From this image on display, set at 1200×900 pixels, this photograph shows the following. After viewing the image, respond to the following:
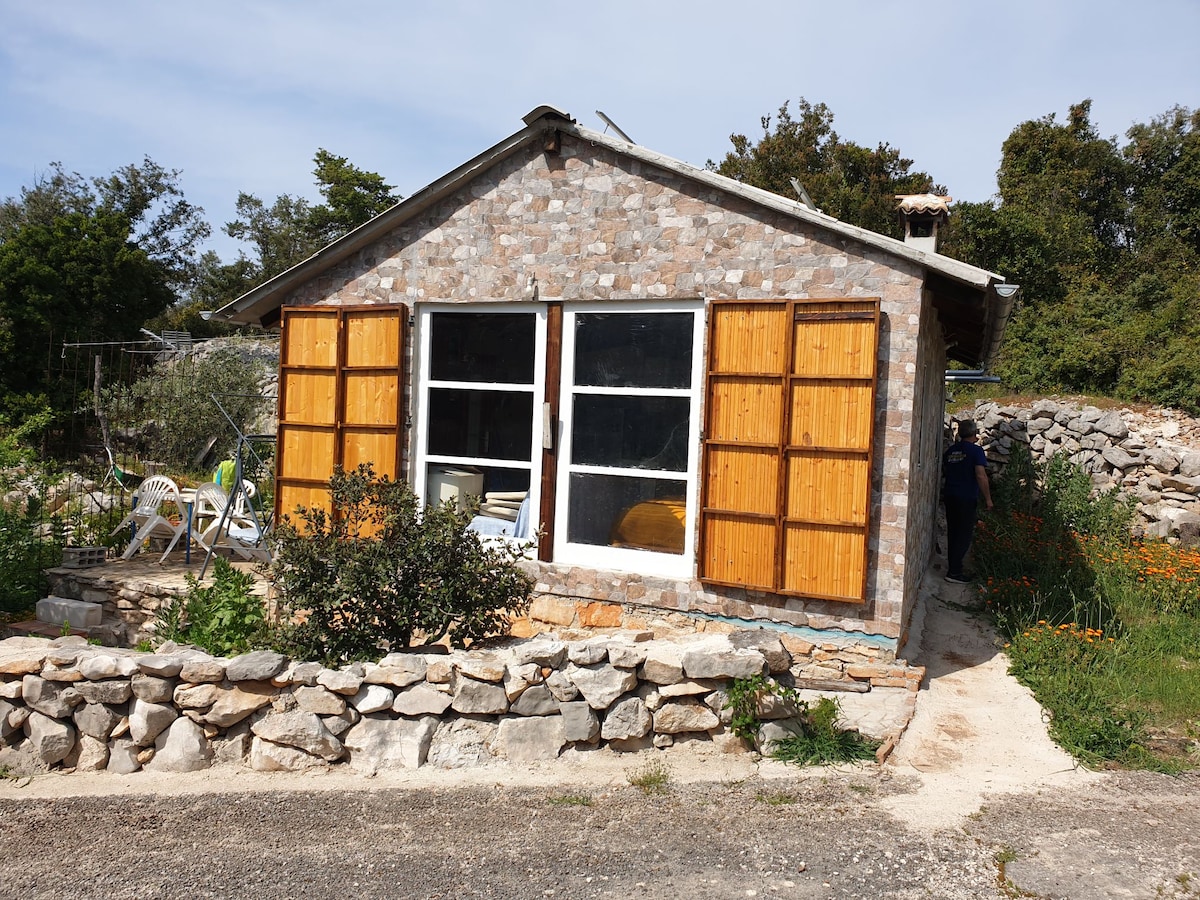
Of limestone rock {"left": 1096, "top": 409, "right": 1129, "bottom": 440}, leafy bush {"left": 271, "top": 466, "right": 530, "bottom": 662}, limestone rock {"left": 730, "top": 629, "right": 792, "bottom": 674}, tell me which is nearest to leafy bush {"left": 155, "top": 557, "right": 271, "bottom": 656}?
leafy bush {"left": 271, "top": 466, "right": 530, "bottom": 662}

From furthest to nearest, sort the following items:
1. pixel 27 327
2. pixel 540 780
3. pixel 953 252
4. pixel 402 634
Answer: pixel 953 252, pixel 27 327, pixel 402 634, pixel 540 780

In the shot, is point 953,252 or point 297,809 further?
point 953,252

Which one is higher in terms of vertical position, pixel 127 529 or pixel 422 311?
pixel 422 311

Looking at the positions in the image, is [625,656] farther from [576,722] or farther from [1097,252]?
[1097,252]

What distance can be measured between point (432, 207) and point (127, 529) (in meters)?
5.12

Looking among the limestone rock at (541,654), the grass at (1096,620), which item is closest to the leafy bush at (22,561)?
the limestone rock at (541,654)

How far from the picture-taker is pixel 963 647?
7008mm

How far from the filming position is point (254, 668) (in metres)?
4.62

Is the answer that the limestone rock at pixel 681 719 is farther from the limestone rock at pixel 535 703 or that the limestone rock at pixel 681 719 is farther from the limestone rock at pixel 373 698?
the limestone rock at pixel 373 698

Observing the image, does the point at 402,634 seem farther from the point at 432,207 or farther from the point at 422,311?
the point at 432,207

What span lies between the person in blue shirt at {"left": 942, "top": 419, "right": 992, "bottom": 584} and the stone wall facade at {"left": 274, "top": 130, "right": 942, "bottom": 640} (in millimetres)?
2168

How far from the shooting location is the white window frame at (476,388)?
22.6 ft

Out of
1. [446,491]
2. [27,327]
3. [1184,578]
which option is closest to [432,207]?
[446,491]

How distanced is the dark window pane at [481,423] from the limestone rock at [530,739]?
2706 millimetres
